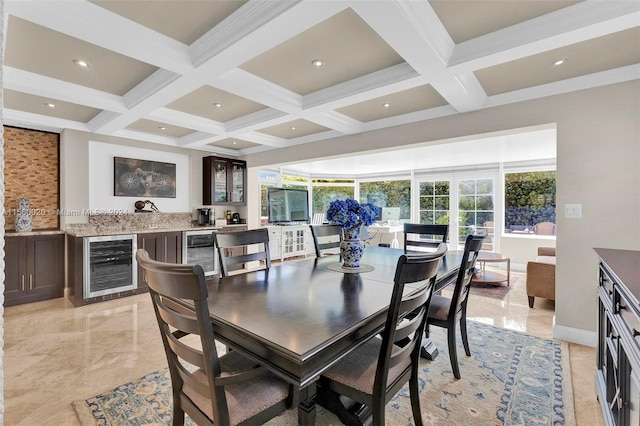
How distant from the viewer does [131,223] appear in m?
4.77

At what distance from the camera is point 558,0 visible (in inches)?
69.2

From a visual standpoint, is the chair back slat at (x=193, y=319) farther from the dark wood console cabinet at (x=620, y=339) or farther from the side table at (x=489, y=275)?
the side table at (x=489, y=275)

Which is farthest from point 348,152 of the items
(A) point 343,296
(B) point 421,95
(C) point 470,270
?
(A) point 343,296

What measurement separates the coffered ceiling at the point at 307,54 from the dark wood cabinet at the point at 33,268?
151 centimetres

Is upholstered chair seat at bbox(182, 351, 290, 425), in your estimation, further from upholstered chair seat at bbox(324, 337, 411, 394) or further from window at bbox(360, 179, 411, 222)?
window at bbox(360, 179, 411, 222)

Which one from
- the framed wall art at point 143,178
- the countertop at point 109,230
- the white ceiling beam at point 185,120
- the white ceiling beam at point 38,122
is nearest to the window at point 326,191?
the countertop at point 109,230

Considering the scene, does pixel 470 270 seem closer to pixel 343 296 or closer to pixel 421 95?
pixel 343 296

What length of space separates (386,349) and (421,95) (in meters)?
2.66

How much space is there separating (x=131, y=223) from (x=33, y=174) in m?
1.33

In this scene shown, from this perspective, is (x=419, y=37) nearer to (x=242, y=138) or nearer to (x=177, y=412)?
(x=177, y=412)

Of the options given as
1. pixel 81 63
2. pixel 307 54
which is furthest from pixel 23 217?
pixel 307 54

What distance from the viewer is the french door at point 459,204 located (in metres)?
6.63

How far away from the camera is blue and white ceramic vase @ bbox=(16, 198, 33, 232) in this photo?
3.82m

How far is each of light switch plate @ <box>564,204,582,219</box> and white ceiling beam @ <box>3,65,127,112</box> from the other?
4516mm
